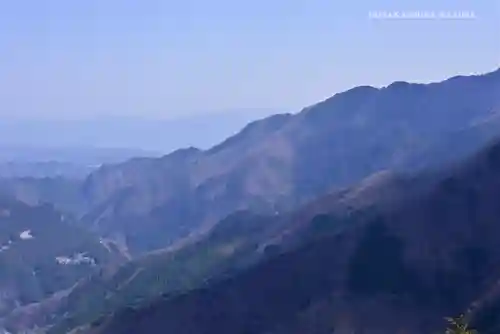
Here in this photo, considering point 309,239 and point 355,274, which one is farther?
point 309,239

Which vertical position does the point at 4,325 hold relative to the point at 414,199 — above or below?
below

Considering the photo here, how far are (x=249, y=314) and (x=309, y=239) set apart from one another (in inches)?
808

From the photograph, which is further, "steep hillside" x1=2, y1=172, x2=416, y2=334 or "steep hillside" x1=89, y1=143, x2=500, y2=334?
"steep hillside" x1=2, y1=172, x2=416, y2=334

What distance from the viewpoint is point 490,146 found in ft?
391

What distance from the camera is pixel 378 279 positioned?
101m

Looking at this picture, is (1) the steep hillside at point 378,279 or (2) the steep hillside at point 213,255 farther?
(2) the steep hillside at point 213,255

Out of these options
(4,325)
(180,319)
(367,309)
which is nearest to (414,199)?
(367,309)

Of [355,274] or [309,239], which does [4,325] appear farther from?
[355,274]

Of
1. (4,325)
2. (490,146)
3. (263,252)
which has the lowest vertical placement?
(4,325)

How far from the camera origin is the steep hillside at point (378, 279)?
→ 92938 millimetres

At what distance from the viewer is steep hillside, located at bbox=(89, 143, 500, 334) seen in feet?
305

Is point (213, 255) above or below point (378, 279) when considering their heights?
above

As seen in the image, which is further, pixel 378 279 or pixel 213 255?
pixel 213 255

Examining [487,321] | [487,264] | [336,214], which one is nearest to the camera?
[487,321]
